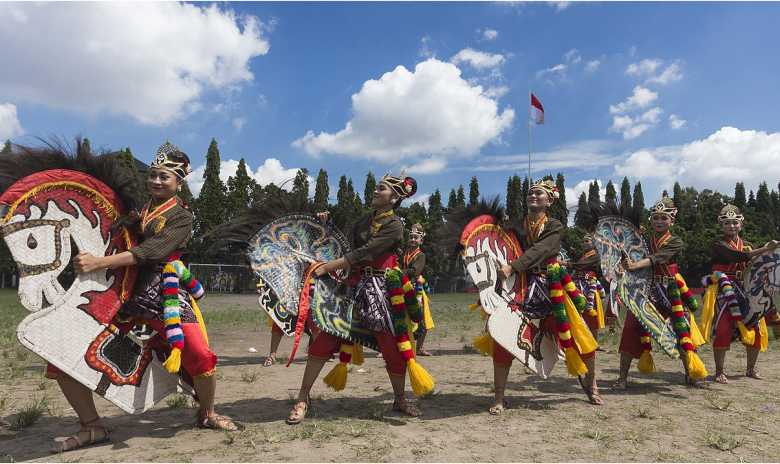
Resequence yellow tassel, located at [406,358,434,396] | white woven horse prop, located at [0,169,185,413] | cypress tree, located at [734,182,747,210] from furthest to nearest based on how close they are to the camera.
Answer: cypress tree, located at [734,182,747,210] < yellow tassel, located at [406,358,434,396] < white woven horse prop, located at [0,169,185,413]

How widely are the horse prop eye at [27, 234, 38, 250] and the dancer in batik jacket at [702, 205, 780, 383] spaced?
23.9 feet

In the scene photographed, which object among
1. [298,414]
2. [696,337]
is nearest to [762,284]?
→ [696,337]

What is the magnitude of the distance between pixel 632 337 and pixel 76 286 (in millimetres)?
5917

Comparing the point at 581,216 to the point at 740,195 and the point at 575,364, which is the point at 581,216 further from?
the point at 740,195

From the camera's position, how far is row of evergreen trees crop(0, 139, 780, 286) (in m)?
5.31

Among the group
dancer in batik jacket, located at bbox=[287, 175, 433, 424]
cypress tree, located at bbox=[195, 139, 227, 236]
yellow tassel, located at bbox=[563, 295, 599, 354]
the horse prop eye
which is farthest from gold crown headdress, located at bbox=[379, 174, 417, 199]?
cypress tree, located at bbox=[195, 139, 227, 236]

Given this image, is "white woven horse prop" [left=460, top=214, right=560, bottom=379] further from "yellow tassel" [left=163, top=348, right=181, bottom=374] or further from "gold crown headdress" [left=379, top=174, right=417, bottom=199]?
"yellow tassel" [left=163, top=348, right=181, bottom=374]

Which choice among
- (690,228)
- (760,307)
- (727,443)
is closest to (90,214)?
(727,443)

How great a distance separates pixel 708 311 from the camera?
6.73 metres

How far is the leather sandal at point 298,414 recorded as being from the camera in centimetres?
441

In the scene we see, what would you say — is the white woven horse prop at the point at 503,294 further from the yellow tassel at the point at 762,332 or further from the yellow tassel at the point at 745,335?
the yellow tassel at the point at 762,332

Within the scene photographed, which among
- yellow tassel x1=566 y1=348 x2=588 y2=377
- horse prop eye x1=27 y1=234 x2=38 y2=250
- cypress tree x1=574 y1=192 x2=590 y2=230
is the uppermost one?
cypress tree x1=574 y1=192 x2=590 y2=230

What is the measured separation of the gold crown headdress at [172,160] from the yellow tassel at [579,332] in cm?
378

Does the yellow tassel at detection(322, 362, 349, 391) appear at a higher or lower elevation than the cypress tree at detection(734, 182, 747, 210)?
lower
